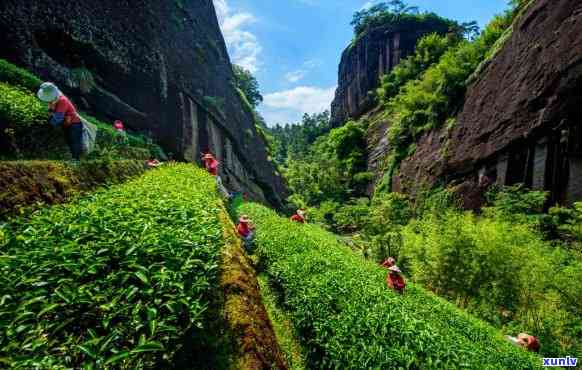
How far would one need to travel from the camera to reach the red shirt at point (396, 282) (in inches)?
302

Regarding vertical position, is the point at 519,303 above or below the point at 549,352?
above

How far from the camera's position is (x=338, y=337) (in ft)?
14.6

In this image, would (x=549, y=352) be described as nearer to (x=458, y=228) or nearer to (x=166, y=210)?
(x=458, y=228)

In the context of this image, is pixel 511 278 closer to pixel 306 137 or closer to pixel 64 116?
pixel 64 116

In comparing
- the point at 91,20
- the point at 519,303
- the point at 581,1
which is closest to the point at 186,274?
the point at 519,303

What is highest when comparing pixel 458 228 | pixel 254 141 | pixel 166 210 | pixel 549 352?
pixel 254 141

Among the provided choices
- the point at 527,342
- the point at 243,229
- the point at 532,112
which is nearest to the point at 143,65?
the point at 243,229

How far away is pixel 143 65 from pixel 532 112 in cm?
2016

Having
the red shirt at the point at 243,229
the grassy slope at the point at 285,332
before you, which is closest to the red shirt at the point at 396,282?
the grassy slope at the point at 285,332

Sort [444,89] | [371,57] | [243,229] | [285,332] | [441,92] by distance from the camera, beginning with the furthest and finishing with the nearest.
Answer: [371,57], [441,92], [444,89], [243,229], [285,332]

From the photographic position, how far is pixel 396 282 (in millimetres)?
7727

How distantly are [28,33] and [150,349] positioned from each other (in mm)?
11687

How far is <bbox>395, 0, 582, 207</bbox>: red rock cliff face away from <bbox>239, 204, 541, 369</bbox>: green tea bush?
399 inches

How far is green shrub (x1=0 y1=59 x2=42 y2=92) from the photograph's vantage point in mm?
6277
